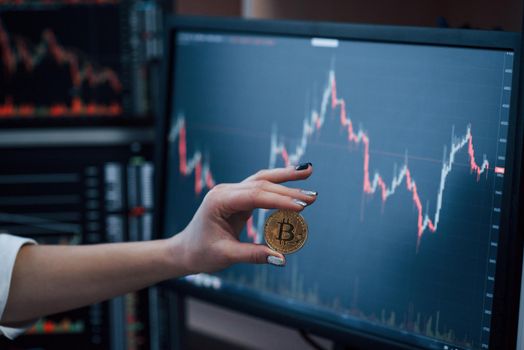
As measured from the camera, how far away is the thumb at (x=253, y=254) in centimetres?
71

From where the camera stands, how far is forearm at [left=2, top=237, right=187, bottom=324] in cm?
86

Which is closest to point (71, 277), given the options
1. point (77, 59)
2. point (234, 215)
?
point (234, 215)

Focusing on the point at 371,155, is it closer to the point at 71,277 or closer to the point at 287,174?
the point at 287,174

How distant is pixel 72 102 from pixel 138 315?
1.32 ft

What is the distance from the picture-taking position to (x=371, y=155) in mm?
821

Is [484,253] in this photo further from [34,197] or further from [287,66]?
[34,197]

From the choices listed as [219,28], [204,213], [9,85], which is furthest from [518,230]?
[9,85]

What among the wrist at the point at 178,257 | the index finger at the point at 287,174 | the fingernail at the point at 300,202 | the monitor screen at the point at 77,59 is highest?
the monitor screen at the point at 77,59

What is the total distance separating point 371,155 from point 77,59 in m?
0.63

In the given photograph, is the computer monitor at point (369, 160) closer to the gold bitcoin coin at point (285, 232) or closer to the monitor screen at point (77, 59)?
the gold bitcoin coin at point (285, 232)

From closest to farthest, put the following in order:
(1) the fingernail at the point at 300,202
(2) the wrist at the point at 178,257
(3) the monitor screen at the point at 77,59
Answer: (1) the fingernail at the point at 300,202
(2) the wrist at the point at 178,257
(3) the monitor screen at the point at 77,59

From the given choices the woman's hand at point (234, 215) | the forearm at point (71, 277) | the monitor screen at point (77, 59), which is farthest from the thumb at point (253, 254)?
the monitor screen at point (77, 59)

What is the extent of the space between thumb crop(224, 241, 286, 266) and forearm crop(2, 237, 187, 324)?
130 millimetres

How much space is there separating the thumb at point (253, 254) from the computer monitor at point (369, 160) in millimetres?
158
